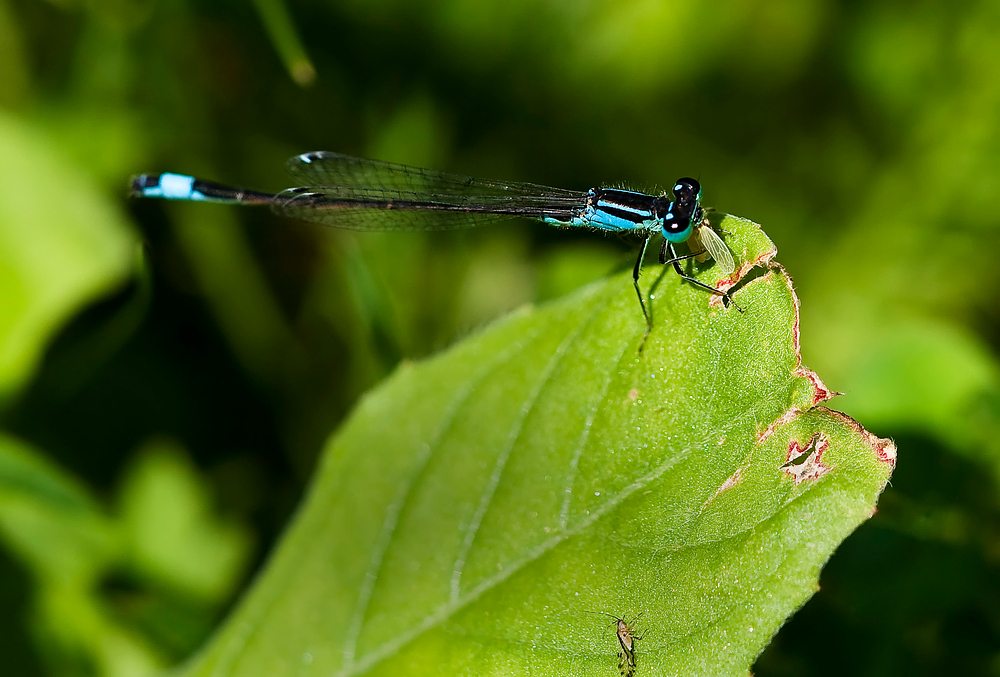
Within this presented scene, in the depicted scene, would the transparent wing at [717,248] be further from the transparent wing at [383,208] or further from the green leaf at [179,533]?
the green leaf at [179,533]

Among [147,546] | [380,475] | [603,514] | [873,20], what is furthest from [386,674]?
[873,20]

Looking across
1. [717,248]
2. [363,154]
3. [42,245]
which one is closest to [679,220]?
[717,248]

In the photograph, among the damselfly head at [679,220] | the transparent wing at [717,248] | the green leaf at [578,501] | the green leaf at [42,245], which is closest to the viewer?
the green leaf at [578,501]

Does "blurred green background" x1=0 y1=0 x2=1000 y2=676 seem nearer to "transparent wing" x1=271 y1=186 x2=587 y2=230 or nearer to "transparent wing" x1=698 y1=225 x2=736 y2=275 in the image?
"transparent wing" x1=271 y1=186 x2=587 y2=230

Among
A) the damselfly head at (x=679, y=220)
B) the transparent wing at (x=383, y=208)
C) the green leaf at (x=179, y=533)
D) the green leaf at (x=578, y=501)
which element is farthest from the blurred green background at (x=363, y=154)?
the green leaf at (x=578, y=501)

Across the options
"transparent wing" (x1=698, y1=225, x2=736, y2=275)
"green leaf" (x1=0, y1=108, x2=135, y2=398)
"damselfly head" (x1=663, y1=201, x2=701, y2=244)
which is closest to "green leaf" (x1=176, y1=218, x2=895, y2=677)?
"transparent wing" (x1=698, y1=225, x2=736, y2=275)

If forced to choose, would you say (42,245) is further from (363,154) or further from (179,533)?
(363,154)
